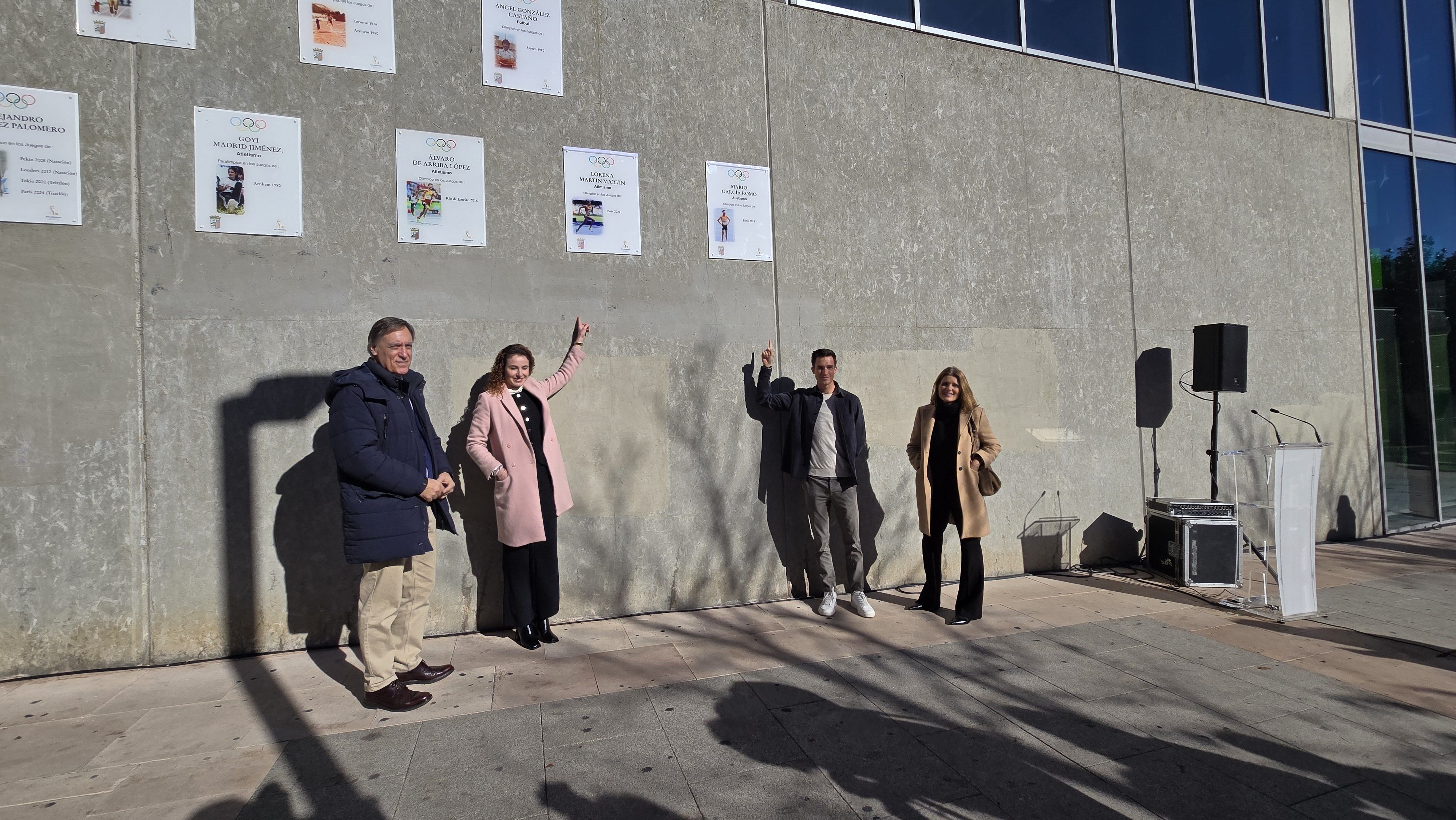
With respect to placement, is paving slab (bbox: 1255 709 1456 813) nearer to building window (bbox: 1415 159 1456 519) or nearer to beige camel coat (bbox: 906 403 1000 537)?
beige camel coat (bbox: 906 403 1000 537)

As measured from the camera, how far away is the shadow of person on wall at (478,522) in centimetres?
470

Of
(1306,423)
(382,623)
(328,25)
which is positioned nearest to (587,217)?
(328,25)

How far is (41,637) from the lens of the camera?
13.1ft

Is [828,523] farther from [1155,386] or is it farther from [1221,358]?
[1221,358]

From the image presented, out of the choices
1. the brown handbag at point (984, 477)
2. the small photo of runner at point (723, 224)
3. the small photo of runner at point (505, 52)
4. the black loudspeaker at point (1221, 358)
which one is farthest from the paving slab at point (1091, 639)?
the small photo of runner at point (505, 52)

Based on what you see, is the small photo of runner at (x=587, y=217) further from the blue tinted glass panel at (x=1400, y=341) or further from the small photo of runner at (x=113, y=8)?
the blue tinted glass panel at (x=1400, y=341)

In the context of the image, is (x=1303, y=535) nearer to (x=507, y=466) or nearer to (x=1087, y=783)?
(x=1087, y=783)

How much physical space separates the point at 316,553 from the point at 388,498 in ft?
4.54

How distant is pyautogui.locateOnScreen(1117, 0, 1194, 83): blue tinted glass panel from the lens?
695 cm

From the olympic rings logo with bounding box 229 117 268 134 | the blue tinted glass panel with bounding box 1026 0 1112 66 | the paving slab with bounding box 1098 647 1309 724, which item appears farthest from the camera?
the blue tinted glass panel with bounding box 1026 0 1112 66

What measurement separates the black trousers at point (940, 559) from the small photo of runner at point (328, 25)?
510cm

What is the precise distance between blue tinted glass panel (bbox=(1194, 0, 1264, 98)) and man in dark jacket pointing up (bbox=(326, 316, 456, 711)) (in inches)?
328

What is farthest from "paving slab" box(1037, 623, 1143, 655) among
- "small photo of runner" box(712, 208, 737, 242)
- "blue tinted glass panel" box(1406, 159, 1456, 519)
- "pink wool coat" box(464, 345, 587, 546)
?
"blue tinted glass panel" box(1406, 159, 1456, 519)

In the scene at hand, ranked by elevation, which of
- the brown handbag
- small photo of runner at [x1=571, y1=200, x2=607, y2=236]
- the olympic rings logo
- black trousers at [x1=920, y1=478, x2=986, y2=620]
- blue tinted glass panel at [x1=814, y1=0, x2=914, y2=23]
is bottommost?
black trousers at [x1=920, y1=478, x2=986, y2=620]
